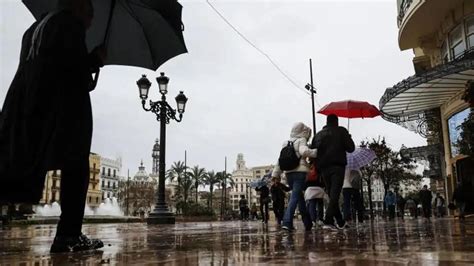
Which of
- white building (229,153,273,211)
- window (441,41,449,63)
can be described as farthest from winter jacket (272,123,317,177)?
white building (229,153,273,211)

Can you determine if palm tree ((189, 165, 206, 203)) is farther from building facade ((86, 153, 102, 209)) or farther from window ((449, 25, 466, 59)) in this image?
window ((449, 25, 466, 59))

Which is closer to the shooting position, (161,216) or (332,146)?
(332,146)

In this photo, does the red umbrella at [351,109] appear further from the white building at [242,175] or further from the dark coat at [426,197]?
the white building at [242,175]

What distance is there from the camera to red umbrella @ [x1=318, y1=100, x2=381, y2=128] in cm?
1084


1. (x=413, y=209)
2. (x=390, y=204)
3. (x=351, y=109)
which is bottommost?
(x=413, y=209)

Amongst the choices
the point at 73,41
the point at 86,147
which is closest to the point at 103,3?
the point at 73,41

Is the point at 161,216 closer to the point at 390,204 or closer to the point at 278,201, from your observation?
the point at 278,201

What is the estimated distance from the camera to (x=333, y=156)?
6.70m

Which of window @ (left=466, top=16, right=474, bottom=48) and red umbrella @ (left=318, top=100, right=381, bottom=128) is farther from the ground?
window @ (left=466, top=16, right=474, bottom=48)

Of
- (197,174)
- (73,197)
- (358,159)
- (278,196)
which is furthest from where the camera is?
(197,174)

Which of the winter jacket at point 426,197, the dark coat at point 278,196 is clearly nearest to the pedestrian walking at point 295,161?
the dark coat at point 278,196

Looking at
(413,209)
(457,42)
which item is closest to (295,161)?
(457,42)

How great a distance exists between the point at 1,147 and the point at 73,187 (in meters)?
0.66

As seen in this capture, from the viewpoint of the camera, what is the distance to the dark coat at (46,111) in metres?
2.75
